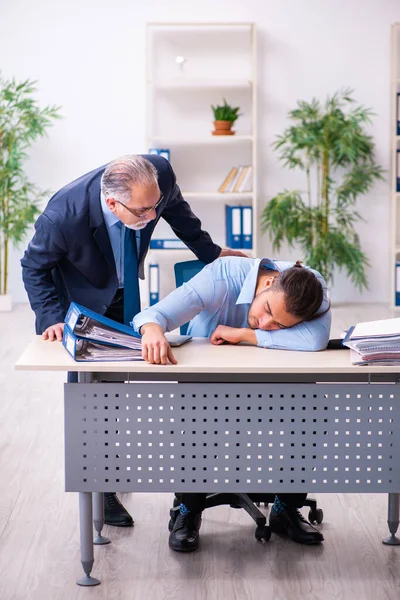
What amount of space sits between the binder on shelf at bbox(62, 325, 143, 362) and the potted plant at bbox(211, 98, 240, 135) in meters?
4.89

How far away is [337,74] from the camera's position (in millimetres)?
7297

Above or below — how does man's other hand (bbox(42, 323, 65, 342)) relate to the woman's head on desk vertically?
below

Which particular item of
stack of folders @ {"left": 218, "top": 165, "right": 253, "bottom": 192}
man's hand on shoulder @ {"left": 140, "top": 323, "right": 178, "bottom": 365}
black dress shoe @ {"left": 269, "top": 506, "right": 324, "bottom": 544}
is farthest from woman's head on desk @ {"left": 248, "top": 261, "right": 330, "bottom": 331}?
stack of folders @ {"left": 218, "top": 165, "right": 253, "bottom": 192}

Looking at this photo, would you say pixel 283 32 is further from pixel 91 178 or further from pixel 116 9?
pixel 91 178

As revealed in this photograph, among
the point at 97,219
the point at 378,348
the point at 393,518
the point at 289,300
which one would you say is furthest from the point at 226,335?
the point at 393,518

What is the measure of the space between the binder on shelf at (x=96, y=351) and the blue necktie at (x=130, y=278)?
520mm

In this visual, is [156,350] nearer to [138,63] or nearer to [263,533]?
[263,533]

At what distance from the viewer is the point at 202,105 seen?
738 centimetres

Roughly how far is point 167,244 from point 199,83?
1.34 metres

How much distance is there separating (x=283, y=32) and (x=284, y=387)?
5.38 metres

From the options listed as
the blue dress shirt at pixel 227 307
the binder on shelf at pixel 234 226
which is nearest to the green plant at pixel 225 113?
the binder on shelf at pixel 234 226

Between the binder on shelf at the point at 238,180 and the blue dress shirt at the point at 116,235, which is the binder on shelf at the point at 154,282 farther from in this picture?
the blue dress shirt at the point at 116,235

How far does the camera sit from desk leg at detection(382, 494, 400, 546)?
2.79 meters

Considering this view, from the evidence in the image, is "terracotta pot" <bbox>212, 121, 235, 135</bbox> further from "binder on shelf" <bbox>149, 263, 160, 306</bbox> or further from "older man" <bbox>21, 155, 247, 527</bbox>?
"older man" <bbox>21, 155, 247, 527</bbox>
